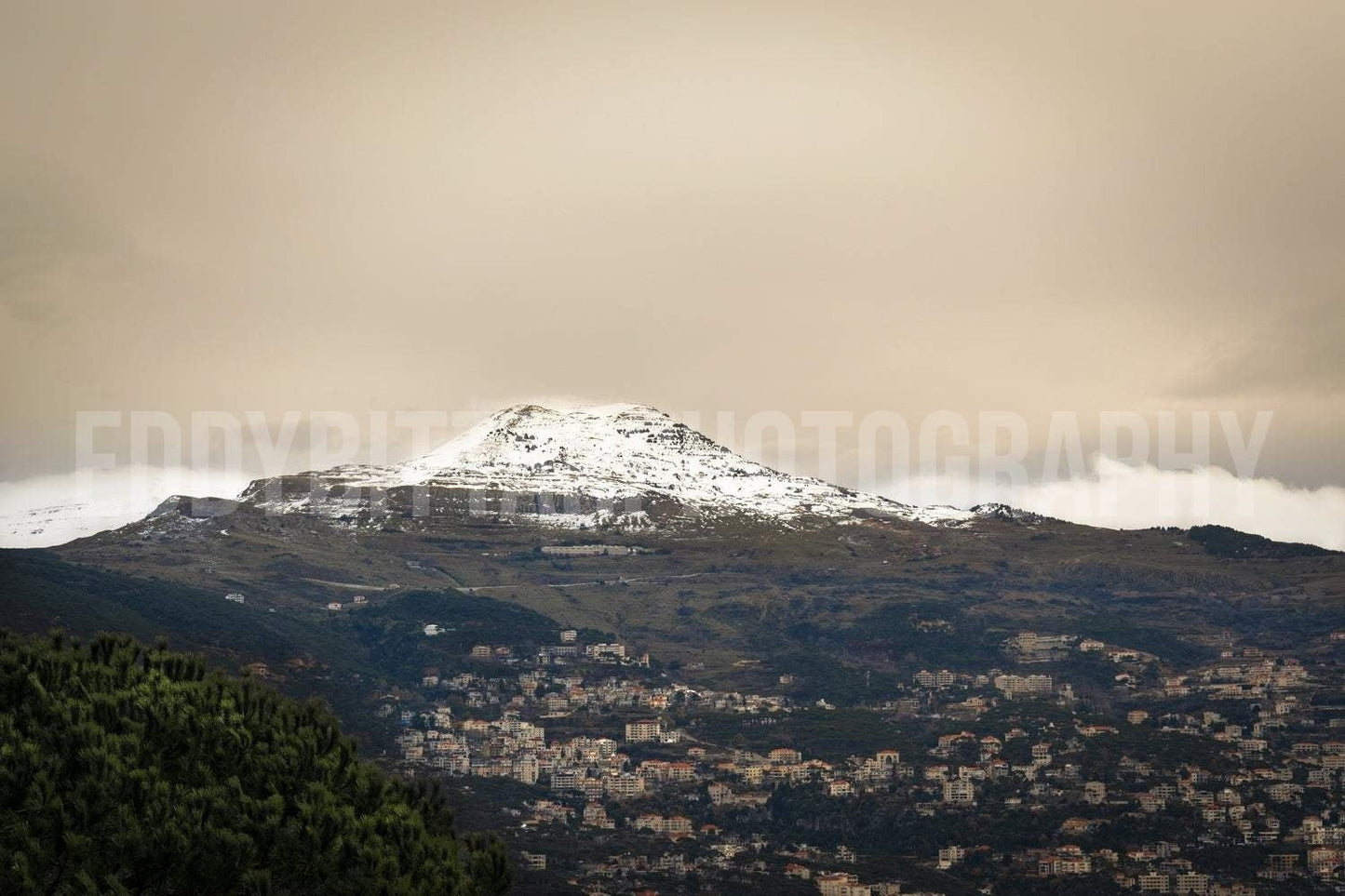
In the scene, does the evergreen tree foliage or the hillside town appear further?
the hillside town

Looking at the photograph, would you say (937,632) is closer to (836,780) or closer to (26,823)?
(836,780)

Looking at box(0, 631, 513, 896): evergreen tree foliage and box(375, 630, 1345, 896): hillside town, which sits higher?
box(0, 631, 513, 896): evergreen tree foliage

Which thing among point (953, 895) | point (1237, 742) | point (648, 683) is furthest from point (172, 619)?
point (1237, 742)

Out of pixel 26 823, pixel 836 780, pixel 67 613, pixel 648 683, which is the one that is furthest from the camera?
pixel 648 683

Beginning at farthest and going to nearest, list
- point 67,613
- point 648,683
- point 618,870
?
point 648,683 < point 67,613 < point 618,870

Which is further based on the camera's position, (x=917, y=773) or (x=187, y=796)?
(x=917, y=773)

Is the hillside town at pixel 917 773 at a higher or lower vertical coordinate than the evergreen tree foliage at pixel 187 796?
lower

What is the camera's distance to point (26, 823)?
1209 inches

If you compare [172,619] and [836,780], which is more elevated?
[172,619]

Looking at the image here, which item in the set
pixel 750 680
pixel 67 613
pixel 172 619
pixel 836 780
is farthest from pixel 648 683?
pixel 67 613

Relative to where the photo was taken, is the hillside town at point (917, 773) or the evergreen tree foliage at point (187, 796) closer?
the evergreen tree foliage at point (187, 796)

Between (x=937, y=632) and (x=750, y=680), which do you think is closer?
(x=750, y=680)

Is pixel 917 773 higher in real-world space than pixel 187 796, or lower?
lower

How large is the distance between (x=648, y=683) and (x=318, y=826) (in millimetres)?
140773
